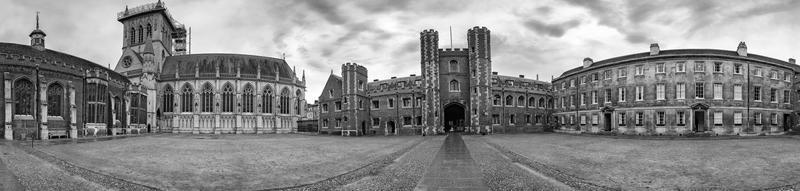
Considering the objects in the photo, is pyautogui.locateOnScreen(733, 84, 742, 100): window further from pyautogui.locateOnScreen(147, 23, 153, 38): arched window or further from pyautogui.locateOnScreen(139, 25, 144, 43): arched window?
pyautogui.locateOnScreen(139, 25, 144, 43): arched window

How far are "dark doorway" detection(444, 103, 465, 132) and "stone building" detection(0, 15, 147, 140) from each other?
44177 millimetres

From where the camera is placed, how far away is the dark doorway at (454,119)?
56628mm

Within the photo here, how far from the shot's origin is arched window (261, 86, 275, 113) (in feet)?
240

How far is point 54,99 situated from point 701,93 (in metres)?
66.7

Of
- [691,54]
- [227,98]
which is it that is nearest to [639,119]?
[691,54]

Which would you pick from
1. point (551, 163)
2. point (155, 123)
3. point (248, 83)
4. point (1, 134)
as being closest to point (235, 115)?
point (248, 83)

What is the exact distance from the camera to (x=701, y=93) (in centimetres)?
3941

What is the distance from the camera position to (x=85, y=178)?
13.2 m

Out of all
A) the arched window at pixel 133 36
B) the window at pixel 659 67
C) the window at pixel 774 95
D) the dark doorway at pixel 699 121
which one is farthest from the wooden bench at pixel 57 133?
the window at pixel 774 95

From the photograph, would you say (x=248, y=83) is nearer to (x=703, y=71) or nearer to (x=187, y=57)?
(x=187, y=57)

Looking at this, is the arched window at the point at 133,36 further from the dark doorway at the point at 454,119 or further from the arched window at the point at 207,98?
the dark doorway at the point at 454,119

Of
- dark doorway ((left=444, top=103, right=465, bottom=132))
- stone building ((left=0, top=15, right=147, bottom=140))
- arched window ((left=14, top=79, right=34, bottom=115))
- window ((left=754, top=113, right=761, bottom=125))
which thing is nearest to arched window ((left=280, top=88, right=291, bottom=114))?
stone building ((left=0, top=15, right=147, bottom=140))

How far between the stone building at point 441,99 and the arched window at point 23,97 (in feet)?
108

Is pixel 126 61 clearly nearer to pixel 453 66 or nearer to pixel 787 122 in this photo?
pixel 453 66
